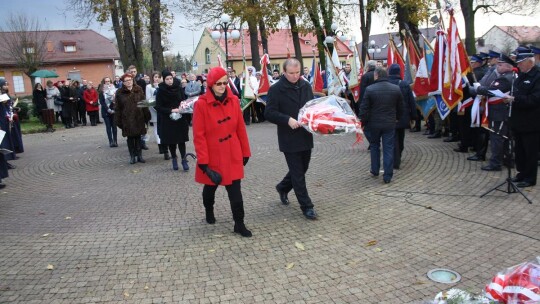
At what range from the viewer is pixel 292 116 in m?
5.78

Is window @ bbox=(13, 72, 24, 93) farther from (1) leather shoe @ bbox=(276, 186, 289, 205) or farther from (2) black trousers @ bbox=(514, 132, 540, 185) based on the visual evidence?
(2) black trousers @ bbox=(514, 132, 540, 185)

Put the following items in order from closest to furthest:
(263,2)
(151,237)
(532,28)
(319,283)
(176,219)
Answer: (319,283) < (151,237) < (176,219) < (263,2) < (532,28)

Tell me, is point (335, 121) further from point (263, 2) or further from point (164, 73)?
point (263, 2)

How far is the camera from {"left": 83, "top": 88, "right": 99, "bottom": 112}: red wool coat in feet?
58.5

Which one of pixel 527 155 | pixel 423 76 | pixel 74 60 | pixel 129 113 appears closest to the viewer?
pixel 527 155

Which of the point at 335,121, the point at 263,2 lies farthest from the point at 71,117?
the point at 335,121

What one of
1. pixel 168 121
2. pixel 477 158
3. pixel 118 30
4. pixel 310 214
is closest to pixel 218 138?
pixel 310 214

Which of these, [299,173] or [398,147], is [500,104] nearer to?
[398,147]

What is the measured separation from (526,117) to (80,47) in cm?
5659

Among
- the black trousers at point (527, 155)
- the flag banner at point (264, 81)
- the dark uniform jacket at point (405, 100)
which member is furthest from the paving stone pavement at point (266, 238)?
the flag banner at point (264, 81)

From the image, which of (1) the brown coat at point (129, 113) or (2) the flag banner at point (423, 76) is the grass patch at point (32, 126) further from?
(2) the flag banner at point (423, 76)

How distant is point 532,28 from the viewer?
6756 centimetres

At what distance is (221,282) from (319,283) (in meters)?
0.90

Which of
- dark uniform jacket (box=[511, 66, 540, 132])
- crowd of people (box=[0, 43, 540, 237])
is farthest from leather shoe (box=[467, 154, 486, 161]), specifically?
dark uniform jacket (box=[511, 66, 540, 132])
